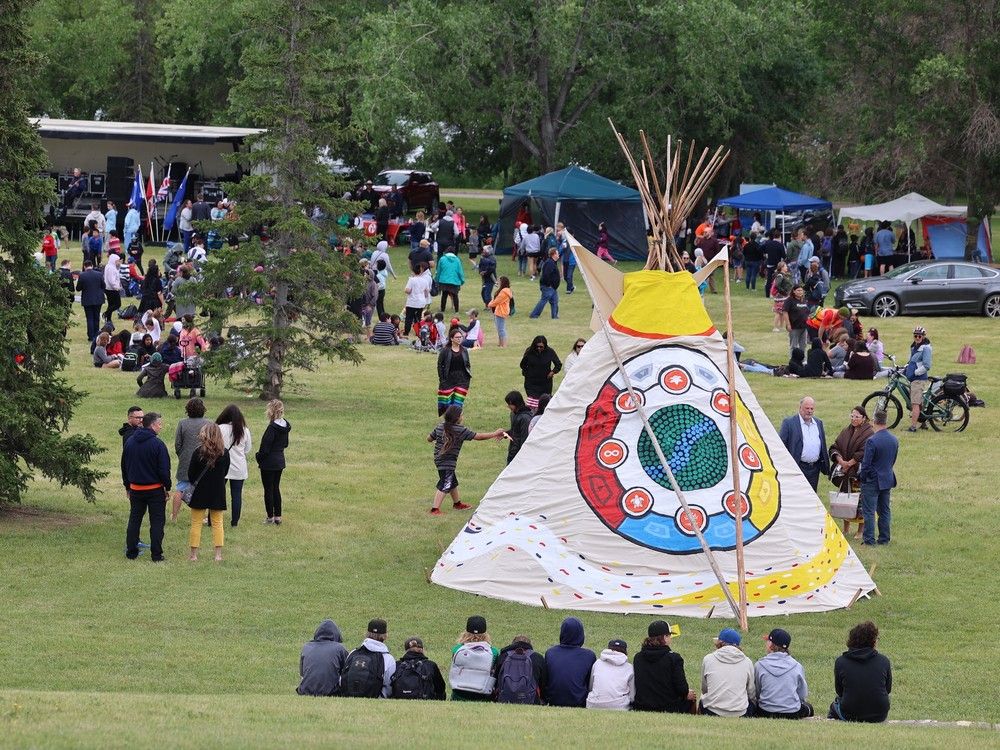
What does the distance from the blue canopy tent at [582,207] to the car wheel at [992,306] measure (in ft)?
33.3

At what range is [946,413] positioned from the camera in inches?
947

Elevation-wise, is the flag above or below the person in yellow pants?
above

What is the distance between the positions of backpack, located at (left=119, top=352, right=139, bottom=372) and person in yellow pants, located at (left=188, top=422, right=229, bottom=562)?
38.7ft

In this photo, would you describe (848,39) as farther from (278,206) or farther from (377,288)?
(278,206)

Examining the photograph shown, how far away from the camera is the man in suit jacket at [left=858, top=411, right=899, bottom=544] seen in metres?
17.2

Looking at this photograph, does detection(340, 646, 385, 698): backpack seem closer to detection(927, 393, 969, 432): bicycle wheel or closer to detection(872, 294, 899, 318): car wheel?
detection(927, 393, 969, 432): bicycle wheel

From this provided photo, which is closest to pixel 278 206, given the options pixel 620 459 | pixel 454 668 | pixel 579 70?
pixel 620 459

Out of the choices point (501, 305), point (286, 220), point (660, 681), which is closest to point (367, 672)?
point (660, 681)

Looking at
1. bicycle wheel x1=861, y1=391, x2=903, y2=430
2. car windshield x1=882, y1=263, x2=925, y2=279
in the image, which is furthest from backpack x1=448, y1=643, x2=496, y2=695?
car windshield x1=882, y1=263, x2=925, y2=279

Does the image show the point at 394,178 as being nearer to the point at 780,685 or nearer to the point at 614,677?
the point at 614,677

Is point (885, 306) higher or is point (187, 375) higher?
point (885, 306)

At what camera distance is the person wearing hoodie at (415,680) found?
37.6 feet

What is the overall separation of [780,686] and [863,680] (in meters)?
0.57

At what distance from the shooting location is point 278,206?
80.6 feet
